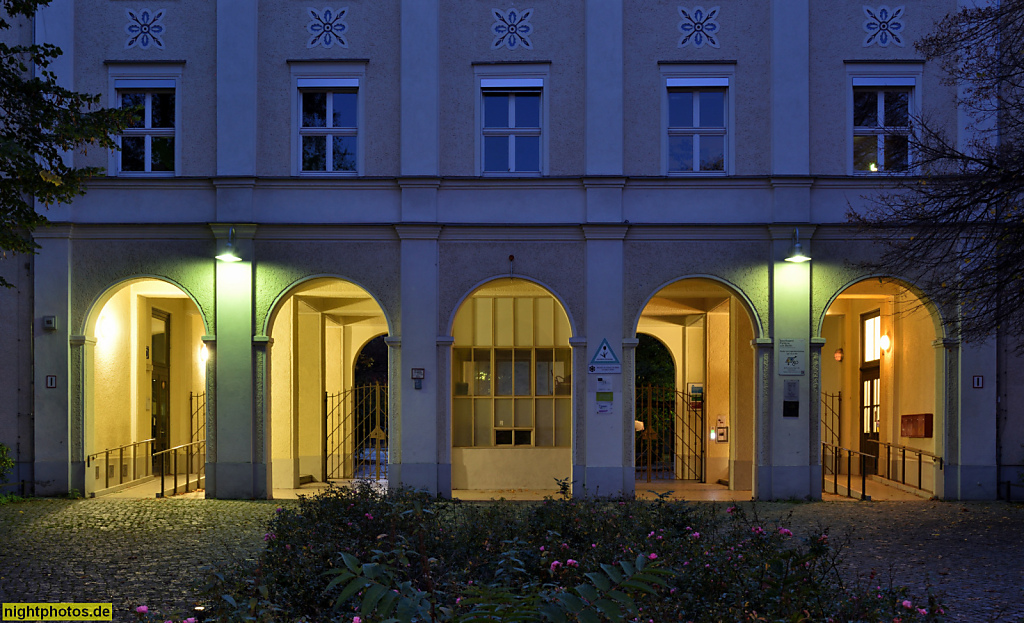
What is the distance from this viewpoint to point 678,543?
21.1 feet

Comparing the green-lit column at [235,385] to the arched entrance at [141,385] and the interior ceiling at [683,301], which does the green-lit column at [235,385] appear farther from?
the interior ceiling at [683,301]

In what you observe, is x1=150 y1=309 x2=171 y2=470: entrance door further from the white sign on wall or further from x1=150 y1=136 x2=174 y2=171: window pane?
the white sign on wall

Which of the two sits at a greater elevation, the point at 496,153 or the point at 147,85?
the point at 147,85

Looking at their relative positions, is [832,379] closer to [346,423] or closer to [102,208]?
[346,423]

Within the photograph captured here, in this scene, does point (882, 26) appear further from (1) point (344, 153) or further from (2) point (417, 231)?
(1) point (344, 153)

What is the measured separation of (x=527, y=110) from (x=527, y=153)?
68 centimetres

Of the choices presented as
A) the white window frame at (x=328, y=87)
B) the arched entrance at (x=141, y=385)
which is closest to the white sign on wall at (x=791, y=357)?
the white window frame at (x=328, y=87)

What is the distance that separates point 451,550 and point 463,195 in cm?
752

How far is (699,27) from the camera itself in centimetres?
1327

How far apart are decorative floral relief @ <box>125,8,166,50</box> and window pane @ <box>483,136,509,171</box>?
5.33 metres

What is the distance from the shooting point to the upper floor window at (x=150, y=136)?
44.0 ft

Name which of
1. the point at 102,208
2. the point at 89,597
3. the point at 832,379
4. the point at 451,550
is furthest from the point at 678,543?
the point at 832,379

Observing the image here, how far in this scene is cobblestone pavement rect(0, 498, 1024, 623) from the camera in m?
6.82

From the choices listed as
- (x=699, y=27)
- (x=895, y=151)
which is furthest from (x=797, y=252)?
(x=699, y=27)
